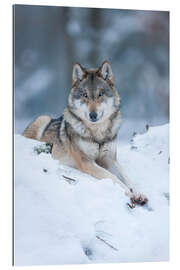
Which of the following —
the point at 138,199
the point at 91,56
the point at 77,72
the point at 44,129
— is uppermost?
the point at 91,56

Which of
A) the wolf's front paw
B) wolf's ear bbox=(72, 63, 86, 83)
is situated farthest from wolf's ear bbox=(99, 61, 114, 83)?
the wolf's front paw

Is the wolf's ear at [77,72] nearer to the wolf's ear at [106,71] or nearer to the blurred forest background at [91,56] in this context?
the blurred forest background at [91,56]

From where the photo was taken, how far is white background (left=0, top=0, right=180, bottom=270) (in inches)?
135

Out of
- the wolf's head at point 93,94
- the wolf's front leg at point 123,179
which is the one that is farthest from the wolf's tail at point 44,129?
the wolf's front leg at point 123,179

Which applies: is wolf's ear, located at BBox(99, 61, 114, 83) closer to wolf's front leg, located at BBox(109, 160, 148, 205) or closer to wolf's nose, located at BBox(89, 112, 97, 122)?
wolf's nose, located at BBox(89, 112, 97, 122)

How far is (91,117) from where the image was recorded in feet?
11.8

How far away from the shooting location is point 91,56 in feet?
12.1

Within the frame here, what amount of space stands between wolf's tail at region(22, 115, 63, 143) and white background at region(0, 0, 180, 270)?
16 cm

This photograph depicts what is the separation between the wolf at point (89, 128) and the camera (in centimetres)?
362

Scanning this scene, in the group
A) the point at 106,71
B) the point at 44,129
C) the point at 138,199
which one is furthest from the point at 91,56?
the point at 138,199
